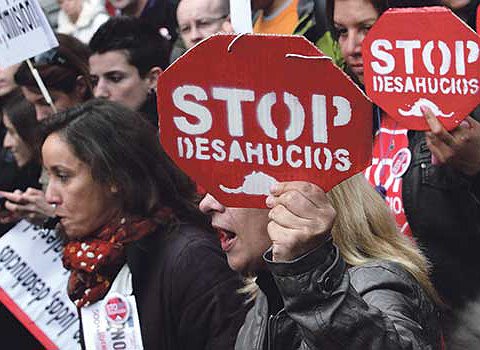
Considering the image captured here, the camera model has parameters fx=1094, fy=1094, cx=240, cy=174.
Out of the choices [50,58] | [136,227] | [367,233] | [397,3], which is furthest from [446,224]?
[50,58]

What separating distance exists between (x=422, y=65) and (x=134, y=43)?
2457mm

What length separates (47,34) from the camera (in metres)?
4.68

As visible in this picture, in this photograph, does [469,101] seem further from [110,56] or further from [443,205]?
[110,56]

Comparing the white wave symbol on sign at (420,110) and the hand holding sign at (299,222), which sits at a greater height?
the hand holding sign at (299,222)

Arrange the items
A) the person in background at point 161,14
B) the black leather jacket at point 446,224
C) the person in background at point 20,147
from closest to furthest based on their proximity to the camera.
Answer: the black leather jacket at point 446,224
the person in background at point 20,147
the person in background at point 161,14

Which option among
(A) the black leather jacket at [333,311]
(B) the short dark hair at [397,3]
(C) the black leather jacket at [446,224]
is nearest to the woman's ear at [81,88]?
(B) the short dark hair at [397,3]

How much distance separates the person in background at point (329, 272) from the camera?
2.10m

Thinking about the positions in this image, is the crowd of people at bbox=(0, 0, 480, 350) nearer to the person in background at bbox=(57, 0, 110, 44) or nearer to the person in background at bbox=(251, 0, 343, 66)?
the person in background at bbox=(251, 0, 343, 66)

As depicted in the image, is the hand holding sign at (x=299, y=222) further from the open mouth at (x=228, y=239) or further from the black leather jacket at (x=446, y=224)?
the black leather jacket at (x=446, y=224)

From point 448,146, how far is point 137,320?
118cm

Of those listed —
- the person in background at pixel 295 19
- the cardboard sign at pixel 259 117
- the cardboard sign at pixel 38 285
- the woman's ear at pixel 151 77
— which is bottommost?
the cardboard sign at pixel 38 285

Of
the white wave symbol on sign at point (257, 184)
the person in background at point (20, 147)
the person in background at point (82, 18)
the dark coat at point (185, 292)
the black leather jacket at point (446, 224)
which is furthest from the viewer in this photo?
the person in background at point (82, 18)

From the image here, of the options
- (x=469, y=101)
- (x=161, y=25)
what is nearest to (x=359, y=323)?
(x=469, y=101)

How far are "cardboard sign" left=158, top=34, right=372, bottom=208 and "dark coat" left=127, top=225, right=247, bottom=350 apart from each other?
118 centimetres
